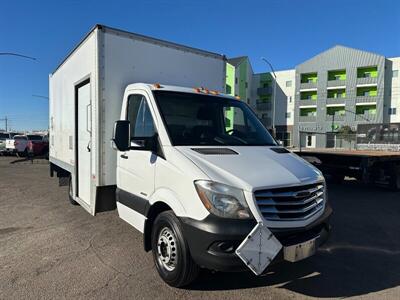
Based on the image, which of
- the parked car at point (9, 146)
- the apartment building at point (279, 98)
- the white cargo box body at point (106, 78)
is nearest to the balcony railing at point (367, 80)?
the apartment building at point (279, 98)

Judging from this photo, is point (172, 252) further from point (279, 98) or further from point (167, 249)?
point (279, 98)

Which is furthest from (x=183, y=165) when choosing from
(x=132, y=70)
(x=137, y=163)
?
(x=132, y=70)

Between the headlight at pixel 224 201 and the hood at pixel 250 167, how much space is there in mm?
72

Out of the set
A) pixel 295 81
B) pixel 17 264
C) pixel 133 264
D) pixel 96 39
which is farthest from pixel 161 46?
pixel 295 81

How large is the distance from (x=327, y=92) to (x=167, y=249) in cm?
6340

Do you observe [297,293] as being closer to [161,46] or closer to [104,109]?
[104,109]

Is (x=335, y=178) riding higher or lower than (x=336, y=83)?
lower

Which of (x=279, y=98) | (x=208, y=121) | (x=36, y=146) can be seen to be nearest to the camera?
(x=208, y=121)

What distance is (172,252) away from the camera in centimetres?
378

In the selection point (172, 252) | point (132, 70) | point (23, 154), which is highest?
point (132, 70)

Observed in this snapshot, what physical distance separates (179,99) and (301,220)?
231 centimetres

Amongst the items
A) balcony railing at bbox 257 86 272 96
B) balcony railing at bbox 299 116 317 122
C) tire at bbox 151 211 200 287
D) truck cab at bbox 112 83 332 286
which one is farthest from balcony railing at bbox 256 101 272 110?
tire at bbox 151 211 200 287

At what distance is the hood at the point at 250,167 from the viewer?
3.39 metres

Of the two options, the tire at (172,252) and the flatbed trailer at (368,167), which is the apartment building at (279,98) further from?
the tire at (172,252)
